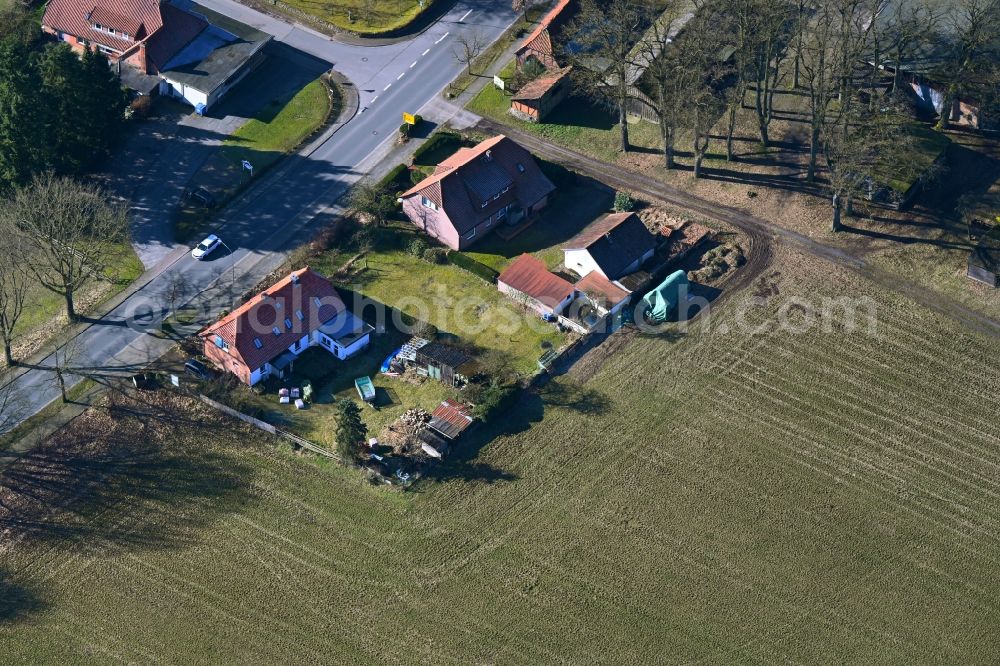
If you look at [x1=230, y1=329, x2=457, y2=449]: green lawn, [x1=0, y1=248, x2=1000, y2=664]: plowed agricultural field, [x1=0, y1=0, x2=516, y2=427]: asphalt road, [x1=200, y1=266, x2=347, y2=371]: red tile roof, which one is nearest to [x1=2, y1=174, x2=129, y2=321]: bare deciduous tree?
[x1=0, y1=0, x2=516, y2=427]: asphalt road

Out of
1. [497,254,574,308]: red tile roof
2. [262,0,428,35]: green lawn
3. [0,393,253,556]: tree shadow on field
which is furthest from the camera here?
[262,0,428,35]: green lawn

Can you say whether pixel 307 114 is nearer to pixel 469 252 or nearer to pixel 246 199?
pixel 246 199

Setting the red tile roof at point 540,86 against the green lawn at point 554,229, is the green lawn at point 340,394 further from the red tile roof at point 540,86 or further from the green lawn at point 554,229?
the red tile roof at point 540,86

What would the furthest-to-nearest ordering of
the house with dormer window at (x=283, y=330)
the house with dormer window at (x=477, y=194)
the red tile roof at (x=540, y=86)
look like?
the red tile roof at (x=540, y=86)
the house with dormer window at (x=477, y=194)
the house with dormer window at (x=283, y=330)

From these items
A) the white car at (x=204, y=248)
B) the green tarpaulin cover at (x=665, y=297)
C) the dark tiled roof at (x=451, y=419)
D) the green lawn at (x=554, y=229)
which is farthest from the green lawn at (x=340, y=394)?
the green tarpaulin cover at (x=665, y=297)

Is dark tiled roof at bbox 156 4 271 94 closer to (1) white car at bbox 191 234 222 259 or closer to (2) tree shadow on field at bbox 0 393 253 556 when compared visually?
(1) white car at bbox 191 234 222 259

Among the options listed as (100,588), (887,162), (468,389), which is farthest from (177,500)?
(887,162)
